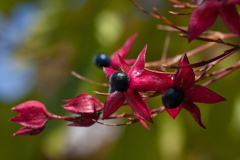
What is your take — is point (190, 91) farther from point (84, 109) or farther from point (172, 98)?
point (84, 109)

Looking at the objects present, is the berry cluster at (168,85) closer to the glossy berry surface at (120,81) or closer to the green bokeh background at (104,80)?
the glossy berry surface at (120,81)

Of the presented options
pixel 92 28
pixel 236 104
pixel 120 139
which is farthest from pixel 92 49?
pixel 236 104

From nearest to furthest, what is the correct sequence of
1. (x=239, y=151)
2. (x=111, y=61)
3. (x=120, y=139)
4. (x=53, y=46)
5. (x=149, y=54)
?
(x=111, y=61), (x=239, y=151), (x=120, y=139), (x=149, y=54), (x=53, y=46)

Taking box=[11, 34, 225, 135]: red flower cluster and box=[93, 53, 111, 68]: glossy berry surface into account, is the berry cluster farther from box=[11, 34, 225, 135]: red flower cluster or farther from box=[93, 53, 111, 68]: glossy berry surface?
box=[93, 53, 111, 68]: glossy berry surface

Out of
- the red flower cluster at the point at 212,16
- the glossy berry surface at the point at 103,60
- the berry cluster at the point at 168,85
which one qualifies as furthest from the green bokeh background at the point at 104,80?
the red flower cluster at the point at 212,16

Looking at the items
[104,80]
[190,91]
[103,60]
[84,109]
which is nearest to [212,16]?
[190,91]

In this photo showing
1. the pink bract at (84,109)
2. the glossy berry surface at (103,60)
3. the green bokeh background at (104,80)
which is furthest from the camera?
the green bokeh background at (104,80)

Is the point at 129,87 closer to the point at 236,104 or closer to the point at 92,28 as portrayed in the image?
the point at 236,104
